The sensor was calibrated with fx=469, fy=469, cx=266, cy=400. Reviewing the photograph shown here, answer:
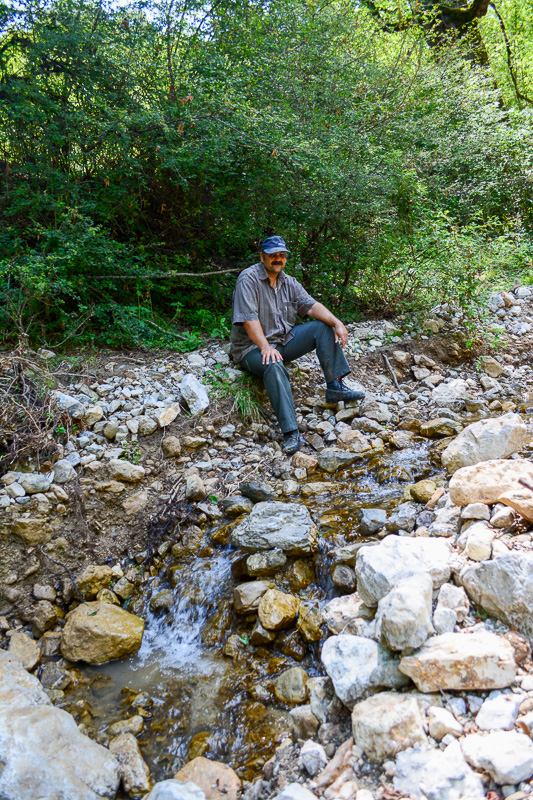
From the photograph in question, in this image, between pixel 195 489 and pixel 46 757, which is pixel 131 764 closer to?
pixel 46 757

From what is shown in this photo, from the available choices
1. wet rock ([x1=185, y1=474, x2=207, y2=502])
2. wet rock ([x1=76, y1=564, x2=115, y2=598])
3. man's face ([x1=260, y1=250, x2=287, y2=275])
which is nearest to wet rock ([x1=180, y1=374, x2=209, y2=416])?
wet rock ([x1=185, y1=474, x2=207, y2=502])

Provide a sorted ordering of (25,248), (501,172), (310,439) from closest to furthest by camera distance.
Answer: (310,439)
(25,248)
(501,172)

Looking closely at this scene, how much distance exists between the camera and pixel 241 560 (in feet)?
9.30

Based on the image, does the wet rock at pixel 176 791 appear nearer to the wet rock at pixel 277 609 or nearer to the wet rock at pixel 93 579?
the wet rock at pixel 277 609

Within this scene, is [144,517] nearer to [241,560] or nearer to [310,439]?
[241,560]

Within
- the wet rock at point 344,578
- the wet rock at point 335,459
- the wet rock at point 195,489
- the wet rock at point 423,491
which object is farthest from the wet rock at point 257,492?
the wet rock at point 423,491

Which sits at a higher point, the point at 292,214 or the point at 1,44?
the point at 1,44

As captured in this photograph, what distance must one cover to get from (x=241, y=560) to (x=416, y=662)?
1.37 m

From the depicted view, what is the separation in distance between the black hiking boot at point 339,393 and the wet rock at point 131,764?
3.05 m

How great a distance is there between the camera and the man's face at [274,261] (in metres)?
4.11

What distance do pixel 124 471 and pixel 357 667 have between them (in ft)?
6.93

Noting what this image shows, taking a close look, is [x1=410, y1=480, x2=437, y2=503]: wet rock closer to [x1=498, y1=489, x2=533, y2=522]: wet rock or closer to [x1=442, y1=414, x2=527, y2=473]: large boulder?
[x1=442, y1=414, x2=527, y2=473]: large boulder

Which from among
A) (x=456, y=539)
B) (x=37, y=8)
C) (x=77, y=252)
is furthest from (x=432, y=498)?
(x=37, y=8)

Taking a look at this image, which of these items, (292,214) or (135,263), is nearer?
(135,263)
